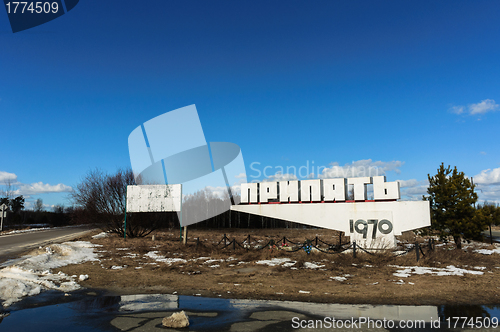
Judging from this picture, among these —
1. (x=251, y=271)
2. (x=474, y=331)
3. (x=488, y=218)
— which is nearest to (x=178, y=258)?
(x=251, y=271)

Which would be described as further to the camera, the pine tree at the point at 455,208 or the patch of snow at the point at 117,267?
the pine tree at the point at 455,208

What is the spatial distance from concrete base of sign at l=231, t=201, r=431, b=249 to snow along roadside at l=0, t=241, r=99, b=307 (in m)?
10.4

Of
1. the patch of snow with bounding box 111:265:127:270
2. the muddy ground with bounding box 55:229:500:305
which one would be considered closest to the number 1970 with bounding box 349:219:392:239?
the muddy ground with bounding box 55:229:500:305

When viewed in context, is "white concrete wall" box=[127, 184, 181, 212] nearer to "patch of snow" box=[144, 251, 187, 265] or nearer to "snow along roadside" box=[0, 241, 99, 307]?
"patch of snow" box=[144, 251, 187, 265]

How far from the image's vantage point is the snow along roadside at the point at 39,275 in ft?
26.6

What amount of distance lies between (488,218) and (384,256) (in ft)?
26.7

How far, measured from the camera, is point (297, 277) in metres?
10.5

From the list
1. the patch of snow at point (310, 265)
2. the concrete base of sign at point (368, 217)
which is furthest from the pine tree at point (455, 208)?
the patch of snow at point (310, 265)

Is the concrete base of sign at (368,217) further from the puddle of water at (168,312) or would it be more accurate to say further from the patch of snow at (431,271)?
the puddle of water at (168,312)

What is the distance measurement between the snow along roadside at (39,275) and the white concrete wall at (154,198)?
19.9 ft

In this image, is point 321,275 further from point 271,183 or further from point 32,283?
point 32,283

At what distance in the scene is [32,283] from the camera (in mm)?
9008

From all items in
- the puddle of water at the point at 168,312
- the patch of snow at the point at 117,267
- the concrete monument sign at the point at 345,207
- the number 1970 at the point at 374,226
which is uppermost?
the concrete monument sign at the point at 345,207

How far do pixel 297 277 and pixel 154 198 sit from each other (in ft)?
43.6
